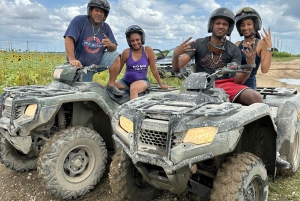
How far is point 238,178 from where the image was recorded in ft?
9.20

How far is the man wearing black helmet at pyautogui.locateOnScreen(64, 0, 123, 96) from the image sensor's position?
4930 millimetres

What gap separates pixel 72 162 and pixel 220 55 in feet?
7.47

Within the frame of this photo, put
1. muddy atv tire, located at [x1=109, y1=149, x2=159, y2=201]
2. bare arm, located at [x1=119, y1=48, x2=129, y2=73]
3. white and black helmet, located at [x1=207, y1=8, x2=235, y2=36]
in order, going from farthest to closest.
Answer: bare arm, located at [x1=119, y1=48, x2=129, y2=73], white and black helmet, located at [x1=207, y1=8, x2=235, y2=36], muddy atv tire, located at [x1=109, y1=149, x2=159, y2=201]

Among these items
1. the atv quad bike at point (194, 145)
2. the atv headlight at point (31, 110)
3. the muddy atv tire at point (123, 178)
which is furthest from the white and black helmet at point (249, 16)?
the atv headlight at point (31, 110)

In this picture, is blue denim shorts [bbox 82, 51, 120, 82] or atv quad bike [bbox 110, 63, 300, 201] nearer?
atv quad bike [bbox 110, 63, 300, 201]

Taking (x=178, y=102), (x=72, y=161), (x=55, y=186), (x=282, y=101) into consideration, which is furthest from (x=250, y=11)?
(x=55, y=186)

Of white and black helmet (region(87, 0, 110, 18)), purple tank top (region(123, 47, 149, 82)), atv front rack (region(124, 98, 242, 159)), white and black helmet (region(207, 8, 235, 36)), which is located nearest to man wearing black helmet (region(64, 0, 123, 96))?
white and black helmet (region(87, 0, 110, 18))

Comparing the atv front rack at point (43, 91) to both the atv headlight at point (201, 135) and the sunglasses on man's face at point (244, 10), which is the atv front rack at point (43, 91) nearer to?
the atv headlight at point (201, 135)

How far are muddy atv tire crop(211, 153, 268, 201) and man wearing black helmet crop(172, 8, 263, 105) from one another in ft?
3.68

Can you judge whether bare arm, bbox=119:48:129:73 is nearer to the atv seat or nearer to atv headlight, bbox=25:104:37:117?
the atv seat

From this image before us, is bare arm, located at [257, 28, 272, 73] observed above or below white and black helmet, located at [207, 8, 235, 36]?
below

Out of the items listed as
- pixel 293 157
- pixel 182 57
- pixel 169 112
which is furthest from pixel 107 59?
pixel 293 157

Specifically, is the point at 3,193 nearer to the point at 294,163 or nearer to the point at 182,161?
the point at 182,161

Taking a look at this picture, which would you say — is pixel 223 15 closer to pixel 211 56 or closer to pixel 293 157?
pixel 211 56
